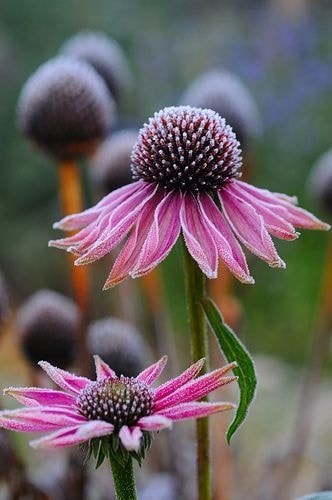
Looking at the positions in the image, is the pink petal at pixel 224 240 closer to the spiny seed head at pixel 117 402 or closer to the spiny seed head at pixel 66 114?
the spiny seed head at pixel 117 402

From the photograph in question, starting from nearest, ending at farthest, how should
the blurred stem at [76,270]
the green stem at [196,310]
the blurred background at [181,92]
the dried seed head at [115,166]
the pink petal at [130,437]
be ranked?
the pink petal at [130,437]
the green stem at [196,310]
the blurred stem at [76,270]
the dried seed head at [115,166]
the blurred background at [181,92]

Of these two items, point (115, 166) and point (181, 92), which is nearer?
point (115, 166)

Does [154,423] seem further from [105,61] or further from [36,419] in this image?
[105,61]

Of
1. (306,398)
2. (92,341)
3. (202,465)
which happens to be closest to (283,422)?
(306,398)

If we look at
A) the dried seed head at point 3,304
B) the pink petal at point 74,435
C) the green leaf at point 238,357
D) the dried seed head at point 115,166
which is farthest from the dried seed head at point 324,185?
the pink petal at point 74,435

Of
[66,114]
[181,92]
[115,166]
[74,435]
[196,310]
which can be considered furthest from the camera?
[181,92]

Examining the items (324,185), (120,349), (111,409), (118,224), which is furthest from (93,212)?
(324,185)

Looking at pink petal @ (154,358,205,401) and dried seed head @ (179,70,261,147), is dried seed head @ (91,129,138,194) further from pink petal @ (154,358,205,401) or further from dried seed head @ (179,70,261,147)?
pink petal @ (154,358,205,401)
